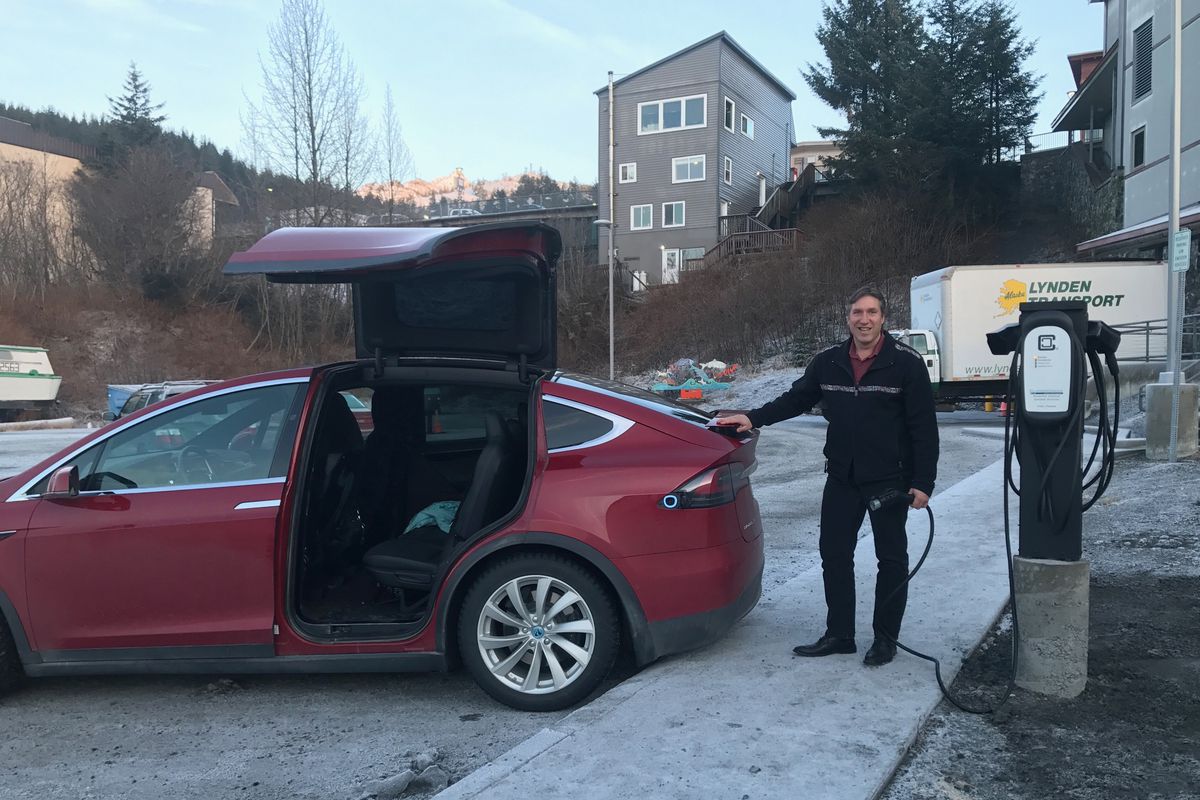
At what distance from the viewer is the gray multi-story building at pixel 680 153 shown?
43875 millimetres

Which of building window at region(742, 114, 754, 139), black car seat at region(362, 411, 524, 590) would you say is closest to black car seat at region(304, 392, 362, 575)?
black car seat at region(362, 411, 524, 590)

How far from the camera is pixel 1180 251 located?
35.6 feet

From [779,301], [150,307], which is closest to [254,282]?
[150,307]

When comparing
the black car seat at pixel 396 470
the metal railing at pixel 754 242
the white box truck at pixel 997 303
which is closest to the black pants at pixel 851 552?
the black car seat at pixel 396 470

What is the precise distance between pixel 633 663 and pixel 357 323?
2304 mm

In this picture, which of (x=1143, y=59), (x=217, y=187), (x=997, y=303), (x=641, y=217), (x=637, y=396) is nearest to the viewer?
(x=637, y=396)

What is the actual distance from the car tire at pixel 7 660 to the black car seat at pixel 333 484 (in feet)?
4.55

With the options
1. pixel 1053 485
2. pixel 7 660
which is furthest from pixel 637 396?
pixel 7 660

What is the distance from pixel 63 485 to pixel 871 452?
3778 mm

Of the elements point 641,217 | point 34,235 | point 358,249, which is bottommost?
point 358,249

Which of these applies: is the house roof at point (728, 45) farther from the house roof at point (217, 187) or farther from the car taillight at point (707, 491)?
the car taillight at point (707, 491)

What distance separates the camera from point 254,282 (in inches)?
1759

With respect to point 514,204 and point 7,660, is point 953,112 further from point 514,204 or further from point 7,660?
point 7,660

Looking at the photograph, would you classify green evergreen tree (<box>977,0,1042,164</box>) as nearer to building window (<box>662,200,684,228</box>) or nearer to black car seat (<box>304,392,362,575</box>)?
building window (<box>662,200,684,228</box>)
